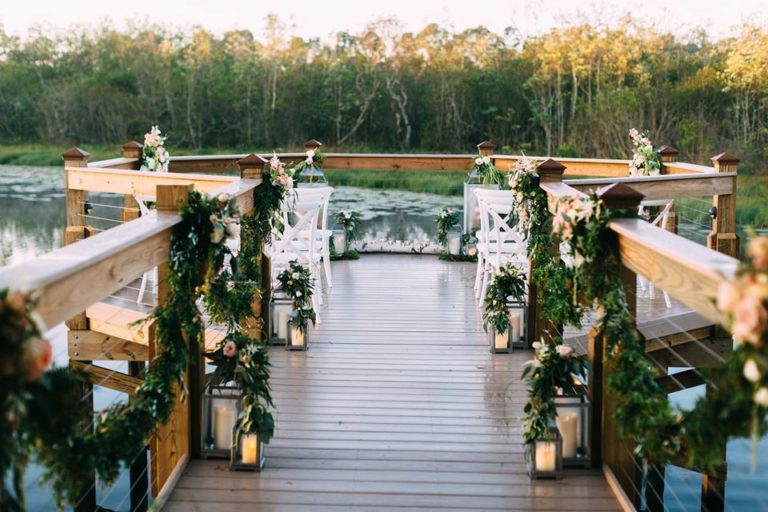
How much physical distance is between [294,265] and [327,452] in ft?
6.81

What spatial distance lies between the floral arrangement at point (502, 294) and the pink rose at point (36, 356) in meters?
3.81

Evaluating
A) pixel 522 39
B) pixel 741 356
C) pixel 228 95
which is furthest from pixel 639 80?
pixel 741 356

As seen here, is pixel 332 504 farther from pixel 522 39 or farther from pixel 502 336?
pixel 522 39

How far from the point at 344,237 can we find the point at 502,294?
4.01 meters

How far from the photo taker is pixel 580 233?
→ 3.44 metres

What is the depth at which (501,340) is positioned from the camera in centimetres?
545

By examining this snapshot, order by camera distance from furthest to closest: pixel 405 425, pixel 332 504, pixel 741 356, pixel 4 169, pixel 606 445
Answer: pixel 4 169 < pixel 405 425 < pixel 606 445 < pixel 332 504 < pixel 741 356

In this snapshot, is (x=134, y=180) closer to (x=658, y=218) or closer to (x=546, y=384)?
(x=546, y=384)

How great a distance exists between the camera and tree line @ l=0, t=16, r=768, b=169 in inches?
786

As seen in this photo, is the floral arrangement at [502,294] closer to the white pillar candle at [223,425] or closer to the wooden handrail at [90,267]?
the white pillar candle at [223,425]

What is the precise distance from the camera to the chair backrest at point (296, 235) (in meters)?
6.12

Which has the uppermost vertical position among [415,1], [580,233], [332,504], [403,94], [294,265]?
[415,1]

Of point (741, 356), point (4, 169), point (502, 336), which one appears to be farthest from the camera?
point (4, 169)

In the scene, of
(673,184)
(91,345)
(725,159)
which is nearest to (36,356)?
(91,345)
